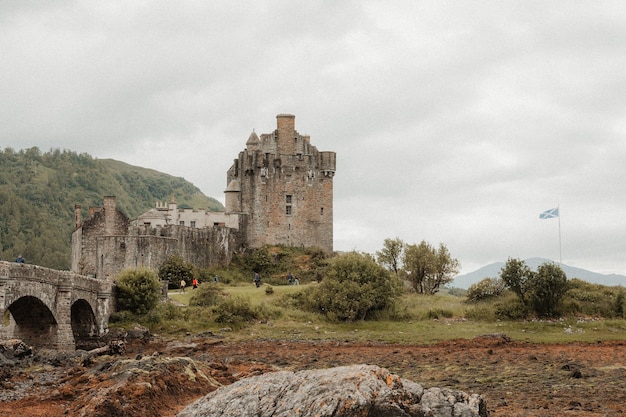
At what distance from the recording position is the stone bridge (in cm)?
3247

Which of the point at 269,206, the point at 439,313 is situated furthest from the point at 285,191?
the point at 439,313

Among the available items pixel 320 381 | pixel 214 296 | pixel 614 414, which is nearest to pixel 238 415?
pixel 320 381

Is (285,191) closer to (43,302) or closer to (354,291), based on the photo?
(354,291)

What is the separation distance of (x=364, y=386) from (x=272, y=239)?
71790 millimetres

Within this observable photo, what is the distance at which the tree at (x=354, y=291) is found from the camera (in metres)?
51.5

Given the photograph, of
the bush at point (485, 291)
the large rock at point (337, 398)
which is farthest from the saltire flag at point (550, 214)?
the large rock at point (337, 398)

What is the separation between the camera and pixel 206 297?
54.8 meters

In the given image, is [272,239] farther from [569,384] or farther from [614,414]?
[614,414]

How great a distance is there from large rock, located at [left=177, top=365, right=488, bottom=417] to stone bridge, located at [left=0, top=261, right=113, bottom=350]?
1905 centimetres

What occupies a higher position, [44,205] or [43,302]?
[44,205]

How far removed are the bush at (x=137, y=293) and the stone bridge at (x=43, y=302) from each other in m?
4.81

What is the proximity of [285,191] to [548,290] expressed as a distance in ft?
134

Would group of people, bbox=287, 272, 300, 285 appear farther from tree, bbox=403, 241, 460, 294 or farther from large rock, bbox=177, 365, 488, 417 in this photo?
large rock, bbox=177, 365, 488, 417

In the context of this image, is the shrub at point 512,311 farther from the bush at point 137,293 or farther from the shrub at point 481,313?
the bush at point 137,293
